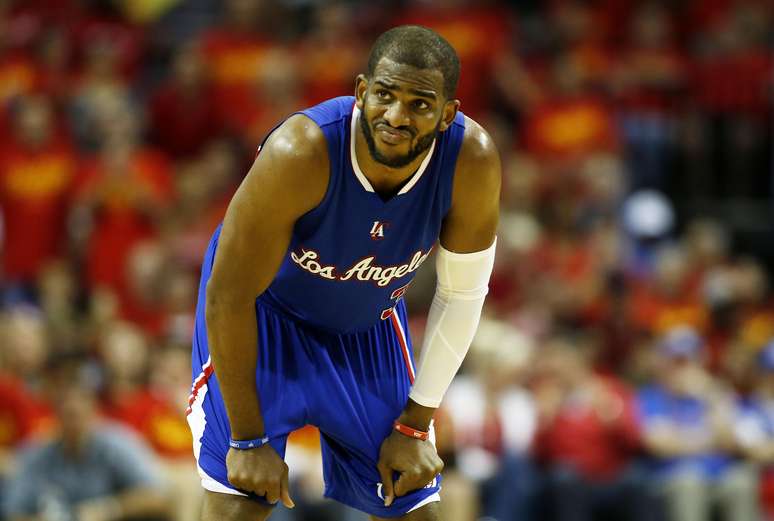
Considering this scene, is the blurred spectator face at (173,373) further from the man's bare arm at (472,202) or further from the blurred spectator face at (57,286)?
the man's bare arm at (472,202)

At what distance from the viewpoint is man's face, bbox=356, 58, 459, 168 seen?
3.42 metres

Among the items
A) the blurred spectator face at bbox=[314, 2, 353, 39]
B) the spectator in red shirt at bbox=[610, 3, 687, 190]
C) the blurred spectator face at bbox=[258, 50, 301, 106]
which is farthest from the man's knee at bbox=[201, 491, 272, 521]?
the spectator in red shirt at bbox=[610, 3, 687, 190]

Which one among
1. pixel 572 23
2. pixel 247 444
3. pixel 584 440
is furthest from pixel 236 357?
pixel 572 23

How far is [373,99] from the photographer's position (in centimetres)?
349

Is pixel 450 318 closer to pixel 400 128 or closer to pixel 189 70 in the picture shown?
pixel 400 128

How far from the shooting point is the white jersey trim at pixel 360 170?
142 inches

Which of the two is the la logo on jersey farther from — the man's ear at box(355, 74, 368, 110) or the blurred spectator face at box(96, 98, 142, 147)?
the blurred spectator face at box(96, 98, 142, 147)

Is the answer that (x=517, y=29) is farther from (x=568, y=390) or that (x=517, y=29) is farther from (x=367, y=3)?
(x=568, y=390)

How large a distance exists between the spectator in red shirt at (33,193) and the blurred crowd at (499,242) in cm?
2

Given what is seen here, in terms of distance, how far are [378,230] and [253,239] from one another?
41cm

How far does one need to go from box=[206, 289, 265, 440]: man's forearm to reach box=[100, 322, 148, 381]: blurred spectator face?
3952mm

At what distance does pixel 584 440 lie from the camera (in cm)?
779

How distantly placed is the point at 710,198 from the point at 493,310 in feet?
8.81

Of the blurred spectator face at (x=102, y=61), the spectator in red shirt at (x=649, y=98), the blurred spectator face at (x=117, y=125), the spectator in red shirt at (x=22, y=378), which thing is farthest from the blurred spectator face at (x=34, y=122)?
the spectator in red shirt at (x=649, y=98)
